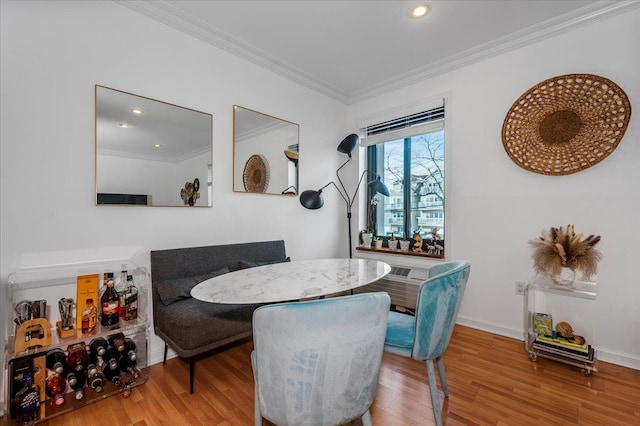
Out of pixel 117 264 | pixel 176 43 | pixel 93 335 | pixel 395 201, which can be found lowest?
pixel 93 335

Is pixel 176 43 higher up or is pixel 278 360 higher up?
pixel 176 43

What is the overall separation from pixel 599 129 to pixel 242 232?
3113mm

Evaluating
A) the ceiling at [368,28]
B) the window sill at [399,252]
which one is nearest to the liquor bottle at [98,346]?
the ceiling at [368,28]

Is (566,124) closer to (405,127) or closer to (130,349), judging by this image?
(405,127)

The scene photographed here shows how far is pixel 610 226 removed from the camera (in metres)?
2.15

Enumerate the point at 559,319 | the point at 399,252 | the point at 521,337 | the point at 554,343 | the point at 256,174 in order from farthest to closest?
the point at 399,252
the point at 256,174
the point at 521,337
the point at 559,319
the point at 554,343

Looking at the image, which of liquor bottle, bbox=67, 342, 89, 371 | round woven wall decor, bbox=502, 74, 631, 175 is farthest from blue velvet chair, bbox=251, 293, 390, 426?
round woven wall decor, bbox=502, 74, 631, 175

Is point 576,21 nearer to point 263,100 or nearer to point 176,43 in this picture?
point 263,100

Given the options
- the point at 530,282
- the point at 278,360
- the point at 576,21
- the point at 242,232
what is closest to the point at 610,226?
the point at 530,282

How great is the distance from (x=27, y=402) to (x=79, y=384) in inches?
9.5

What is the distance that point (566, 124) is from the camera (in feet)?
7.50

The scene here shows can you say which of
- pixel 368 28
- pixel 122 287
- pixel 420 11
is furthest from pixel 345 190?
pixel 122 287

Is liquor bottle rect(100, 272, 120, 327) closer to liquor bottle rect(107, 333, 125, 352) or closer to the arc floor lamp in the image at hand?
liquor bottle rect(107, 333, 125, 352)

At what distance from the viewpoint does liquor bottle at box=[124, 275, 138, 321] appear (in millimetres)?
1865
